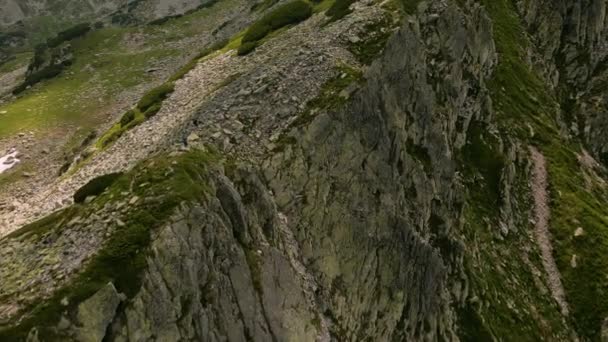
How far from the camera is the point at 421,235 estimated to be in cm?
4212

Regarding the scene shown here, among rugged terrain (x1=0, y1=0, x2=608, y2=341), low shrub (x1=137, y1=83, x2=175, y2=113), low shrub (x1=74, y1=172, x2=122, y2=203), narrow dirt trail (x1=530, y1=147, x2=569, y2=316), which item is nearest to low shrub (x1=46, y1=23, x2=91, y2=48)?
rugged terrain (x1=0, y1=0, x2=608, y2=341)

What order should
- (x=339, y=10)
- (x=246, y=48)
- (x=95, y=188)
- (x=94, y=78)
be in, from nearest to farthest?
(x=95, y=188)
(x=246, y=48)
(x=339, y=10)
(x=94, y=78)

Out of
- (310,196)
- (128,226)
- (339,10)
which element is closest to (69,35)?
(339,10)

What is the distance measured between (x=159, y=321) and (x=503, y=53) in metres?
80.8

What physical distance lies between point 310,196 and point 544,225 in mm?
45817

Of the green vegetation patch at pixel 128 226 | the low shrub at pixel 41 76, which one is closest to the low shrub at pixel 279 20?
the green vegetation patch at pixel 128 226

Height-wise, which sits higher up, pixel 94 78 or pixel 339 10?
pixel 339 10

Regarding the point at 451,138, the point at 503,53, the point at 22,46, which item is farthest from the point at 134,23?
the point at 451,138

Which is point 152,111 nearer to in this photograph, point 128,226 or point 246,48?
point 246,48

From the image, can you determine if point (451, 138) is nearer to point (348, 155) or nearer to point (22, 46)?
point (348, 155)

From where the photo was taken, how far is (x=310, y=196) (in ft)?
110

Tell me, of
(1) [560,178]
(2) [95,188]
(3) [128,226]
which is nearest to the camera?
(3) [128,226]

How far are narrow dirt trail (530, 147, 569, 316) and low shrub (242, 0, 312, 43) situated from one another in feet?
130

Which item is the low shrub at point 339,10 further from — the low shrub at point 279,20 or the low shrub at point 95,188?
the low shrub at point 95,188
